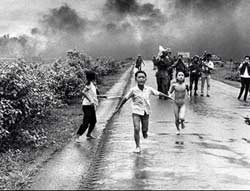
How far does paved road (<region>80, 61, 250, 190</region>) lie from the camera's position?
719 centimetres

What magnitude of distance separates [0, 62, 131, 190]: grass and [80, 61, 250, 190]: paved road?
103 cm

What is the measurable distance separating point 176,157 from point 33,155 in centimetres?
294

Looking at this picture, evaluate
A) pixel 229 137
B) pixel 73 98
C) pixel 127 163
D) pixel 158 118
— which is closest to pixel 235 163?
pixel 127 163

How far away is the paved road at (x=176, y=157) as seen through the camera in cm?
719

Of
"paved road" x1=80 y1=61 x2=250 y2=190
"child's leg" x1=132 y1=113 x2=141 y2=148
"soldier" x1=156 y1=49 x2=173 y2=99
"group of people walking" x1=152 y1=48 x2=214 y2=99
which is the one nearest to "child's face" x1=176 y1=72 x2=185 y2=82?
"paved road" x1=80 y1=61 x2=250 y2=190

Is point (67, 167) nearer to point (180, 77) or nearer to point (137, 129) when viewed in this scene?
point (137, 129)

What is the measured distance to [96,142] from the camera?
10555mm

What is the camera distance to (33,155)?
9.40 meters

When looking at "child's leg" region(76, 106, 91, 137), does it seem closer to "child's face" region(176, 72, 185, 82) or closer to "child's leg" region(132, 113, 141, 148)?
"child's leg" region(132, 113, 141, 148)

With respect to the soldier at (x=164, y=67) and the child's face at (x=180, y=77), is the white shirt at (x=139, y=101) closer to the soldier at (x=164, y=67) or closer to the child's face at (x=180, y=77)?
the child's face at (x=180, y=77)

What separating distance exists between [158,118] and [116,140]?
153 inches

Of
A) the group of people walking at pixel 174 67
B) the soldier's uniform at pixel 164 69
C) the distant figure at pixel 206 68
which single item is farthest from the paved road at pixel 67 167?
the distant figure at pixel 206 68

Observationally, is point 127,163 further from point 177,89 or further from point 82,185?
point 177,89

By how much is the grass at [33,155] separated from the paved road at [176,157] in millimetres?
1030
